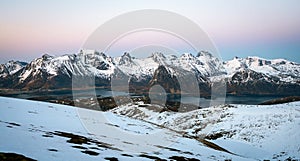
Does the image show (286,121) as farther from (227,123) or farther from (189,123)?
(189,123)

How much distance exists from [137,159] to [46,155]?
9304 mm

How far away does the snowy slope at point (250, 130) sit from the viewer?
166ft

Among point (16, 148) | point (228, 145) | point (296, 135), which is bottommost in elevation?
point (228, 145)

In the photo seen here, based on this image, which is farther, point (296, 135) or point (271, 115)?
point (271, 115)

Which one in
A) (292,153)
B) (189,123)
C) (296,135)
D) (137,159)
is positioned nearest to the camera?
(137,159)

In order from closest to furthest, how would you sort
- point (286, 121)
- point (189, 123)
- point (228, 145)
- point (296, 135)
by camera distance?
point (296, 135) < point (228, 145) < point (286, 121) < point (189, 123)

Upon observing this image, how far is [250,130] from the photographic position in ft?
210

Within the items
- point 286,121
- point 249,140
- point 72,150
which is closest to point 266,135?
point 249,140

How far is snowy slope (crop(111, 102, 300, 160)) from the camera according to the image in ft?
166

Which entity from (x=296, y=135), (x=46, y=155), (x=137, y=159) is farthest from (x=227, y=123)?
(x=46, y=155)

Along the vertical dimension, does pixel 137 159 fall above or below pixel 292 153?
above

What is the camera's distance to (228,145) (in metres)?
57.3

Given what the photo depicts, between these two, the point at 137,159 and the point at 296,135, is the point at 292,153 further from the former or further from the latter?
the point at 137,159

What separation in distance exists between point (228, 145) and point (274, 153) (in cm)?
1034
